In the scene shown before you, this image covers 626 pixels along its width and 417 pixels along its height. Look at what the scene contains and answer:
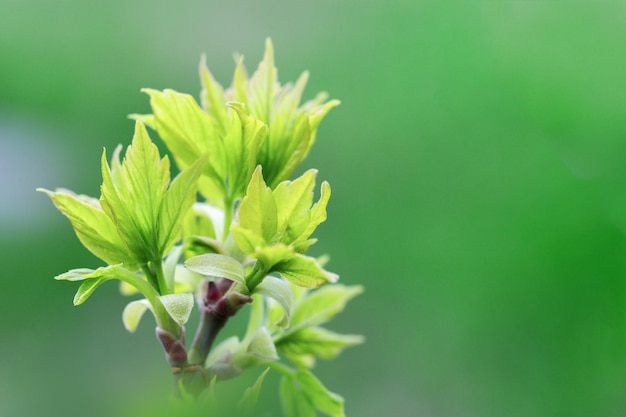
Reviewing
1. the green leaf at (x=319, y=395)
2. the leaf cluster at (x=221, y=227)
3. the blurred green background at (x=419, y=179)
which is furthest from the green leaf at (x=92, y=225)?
the blurred green background at (x=419, y=179)

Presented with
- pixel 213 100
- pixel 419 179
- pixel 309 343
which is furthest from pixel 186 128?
pixel 419 179

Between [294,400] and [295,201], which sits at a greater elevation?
[295,201]

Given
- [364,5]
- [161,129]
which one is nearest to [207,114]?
[161,129]

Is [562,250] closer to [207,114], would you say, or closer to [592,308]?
[592,308]

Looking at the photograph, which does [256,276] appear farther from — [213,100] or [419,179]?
[419,179]

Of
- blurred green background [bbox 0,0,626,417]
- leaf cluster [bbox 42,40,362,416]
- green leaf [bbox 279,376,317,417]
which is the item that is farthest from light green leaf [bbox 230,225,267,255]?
blurred green background [bbox 0,0,626,417]

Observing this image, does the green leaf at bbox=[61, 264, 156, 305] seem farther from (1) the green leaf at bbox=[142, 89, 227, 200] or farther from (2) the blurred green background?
(2) the blurred green background
